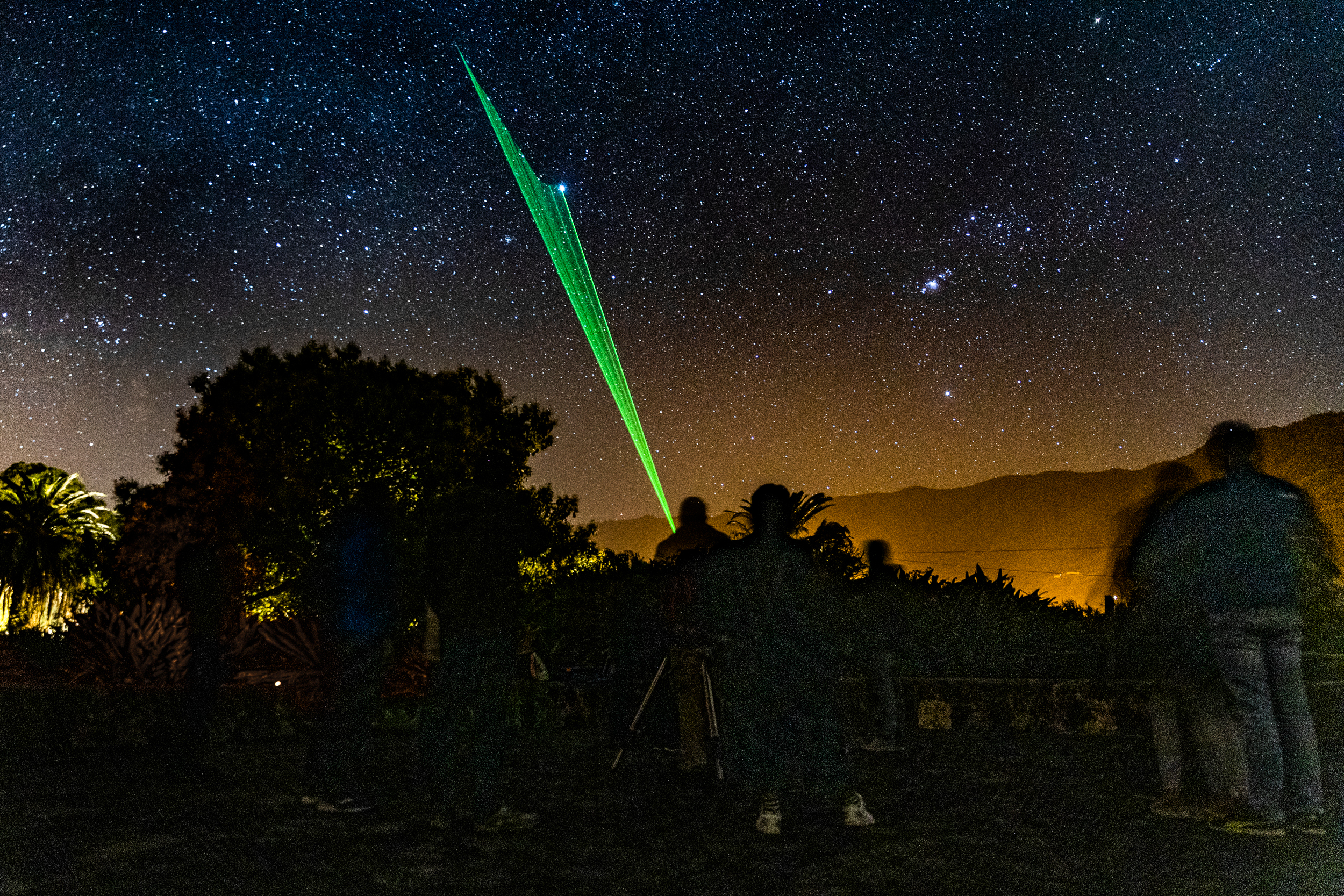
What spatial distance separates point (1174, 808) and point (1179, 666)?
0.70 m

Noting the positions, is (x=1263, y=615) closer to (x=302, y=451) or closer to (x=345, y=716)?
(x=345, y=716)

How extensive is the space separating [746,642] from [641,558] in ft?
37.5

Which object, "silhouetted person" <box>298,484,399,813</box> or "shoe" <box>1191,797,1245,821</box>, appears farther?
"silhouetted person" <box>298,484,399,813</box>

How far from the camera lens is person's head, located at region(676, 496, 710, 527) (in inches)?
242

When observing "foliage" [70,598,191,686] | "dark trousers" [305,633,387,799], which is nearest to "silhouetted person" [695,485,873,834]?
"dark trousers" [305,633,387,799]

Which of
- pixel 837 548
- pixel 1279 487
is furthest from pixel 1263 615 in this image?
pixel 837 548

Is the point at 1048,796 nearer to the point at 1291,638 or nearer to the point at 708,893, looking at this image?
the point at 1291,638

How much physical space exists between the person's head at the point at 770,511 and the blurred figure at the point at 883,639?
3.55 meters

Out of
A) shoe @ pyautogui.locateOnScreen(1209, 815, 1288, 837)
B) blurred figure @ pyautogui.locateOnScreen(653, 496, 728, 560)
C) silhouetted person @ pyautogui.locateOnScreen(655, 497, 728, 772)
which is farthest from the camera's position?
blurred figure @ pyautogui.locateOnScreen(653, 496, 728, 560)

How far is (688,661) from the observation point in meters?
5.89

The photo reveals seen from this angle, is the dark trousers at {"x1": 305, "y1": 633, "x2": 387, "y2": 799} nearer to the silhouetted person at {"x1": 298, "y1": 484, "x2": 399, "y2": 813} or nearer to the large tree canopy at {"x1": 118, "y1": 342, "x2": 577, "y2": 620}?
the silhouetted person at {"x1": 298, "y1": 484, "x2": 399, "y2": 813}

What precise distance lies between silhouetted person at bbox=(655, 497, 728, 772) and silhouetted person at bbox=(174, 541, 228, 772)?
301 cm

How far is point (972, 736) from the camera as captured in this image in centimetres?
907

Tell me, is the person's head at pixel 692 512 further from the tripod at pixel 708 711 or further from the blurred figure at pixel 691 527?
the tripod at pixel 708 711
